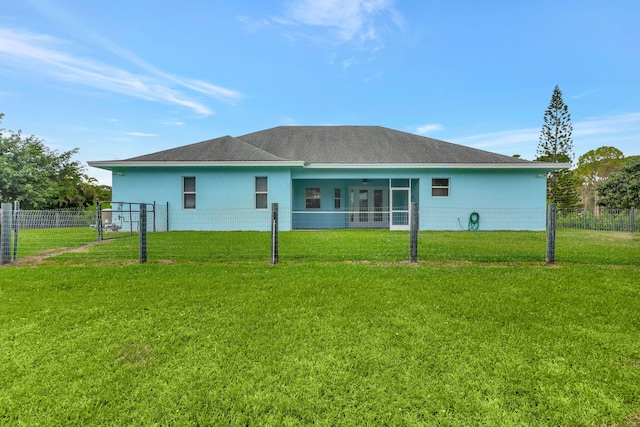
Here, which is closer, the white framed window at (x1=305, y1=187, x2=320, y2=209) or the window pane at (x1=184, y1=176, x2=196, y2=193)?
the window pane at (x1=184, y1=176, x2=196, y2=193)

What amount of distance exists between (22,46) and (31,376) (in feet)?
46.7

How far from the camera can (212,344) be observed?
277 cm

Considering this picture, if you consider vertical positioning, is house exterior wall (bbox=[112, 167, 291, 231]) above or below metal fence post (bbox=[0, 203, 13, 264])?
above

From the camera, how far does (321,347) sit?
2.71 m

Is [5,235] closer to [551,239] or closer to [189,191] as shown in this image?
[189,191]

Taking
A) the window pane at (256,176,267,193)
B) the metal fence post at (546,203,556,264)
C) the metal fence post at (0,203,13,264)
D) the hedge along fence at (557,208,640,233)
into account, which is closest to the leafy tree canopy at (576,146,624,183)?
the hedge along fence at (557,208,640,233)

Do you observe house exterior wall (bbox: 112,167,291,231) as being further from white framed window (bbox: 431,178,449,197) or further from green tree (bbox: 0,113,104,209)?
green tree (bbox: 0,113,104,209)

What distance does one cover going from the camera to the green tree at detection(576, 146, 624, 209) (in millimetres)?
43219

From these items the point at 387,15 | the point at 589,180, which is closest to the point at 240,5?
the point at 387,15

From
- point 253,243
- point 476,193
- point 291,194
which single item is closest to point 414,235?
point 253,243

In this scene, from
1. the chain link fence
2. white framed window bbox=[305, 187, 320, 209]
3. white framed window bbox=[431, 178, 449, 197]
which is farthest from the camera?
white framed window bbox=[305, 187, 320, 209]

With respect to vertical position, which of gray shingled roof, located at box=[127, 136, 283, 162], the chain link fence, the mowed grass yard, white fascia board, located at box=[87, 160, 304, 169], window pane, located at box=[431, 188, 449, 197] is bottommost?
the mowed grass yard

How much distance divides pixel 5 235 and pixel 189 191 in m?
7.24

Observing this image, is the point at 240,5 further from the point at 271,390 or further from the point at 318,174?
the point at 271,390
